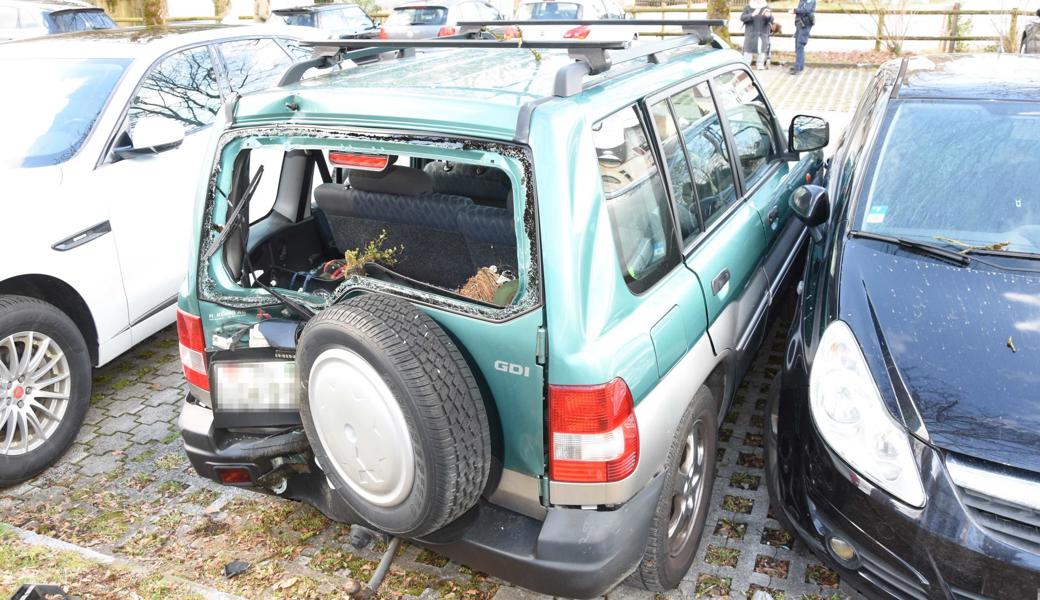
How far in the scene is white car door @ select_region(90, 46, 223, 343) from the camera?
14.6 feet

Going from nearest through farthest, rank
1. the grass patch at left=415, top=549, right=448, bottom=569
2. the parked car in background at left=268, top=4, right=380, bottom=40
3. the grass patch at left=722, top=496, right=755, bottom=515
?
the grass patch at left=415, top=549, right=448, bottom=569
the grass patch at left=722, top=496, right=755, bottom=515
the parked car in background at left=268, top=4, right=380, bottom=40

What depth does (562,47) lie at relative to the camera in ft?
8.80

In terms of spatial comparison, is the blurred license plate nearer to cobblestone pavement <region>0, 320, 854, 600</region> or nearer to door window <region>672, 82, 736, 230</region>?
cobblestone pavement <region>0, 320, 854, 600</region>

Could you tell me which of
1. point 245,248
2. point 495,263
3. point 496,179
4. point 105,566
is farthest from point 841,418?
point 105,566

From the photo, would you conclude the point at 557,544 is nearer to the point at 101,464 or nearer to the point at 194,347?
the point at 194,347

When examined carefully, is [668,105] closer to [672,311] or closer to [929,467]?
[672,311]

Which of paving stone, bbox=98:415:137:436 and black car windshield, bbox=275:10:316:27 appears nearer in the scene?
paving stone, bbox=98:415:137:436

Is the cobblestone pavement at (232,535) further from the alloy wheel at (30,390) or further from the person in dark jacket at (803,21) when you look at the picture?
the person in dark jacket at (803,21)

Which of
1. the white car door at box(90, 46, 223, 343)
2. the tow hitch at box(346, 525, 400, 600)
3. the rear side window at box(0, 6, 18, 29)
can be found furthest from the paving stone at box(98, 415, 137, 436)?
the rear side window at box(0, 6, 18, 29)

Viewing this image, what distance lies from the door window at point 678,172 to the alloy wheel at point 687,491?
2.50ft

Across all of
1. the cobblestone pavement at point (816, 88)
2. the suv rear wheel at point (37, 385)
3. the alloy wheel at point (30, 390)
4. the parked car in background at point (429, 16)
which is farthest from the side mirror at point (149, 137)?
the parked car in background at point (429, 16)

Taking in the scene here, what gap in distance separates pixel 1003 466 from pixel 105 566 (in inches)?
125

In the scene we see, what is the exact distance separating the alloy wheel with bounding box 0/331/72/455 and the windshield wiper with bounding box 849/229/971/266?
3845 millimetres

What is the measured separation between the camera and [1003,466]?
2428mm
